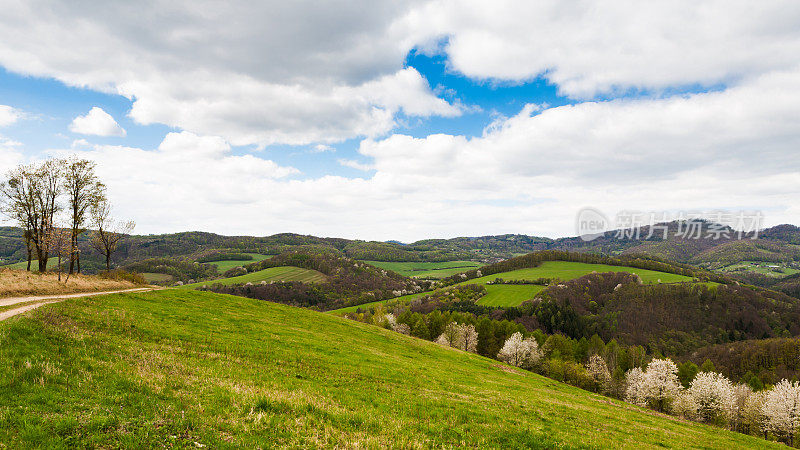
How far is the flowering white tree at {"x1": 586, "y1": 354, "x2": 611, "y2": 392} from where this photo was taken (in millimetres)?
76438

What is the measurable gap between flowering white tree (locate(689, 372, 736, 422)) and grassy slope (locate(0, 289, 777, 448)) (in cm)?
4369

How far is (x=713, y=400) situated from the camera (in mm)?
59125

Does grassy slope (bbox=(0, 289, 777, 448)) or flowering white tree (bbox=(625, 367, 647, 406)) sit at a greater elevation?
grassy slope (bbox=(0, 289, 777, 448))

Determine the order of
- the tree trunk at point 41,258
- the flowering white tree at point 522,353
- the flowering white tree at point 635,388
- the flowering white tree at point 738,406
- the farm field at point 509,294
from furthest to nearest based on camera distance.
Result: the farm field at point 509,294 < the flowering white tree at point 522,353 < the flowering white tree at point 635,388 < the flowering white tree at point 738,406 < the tree trunk at point 41,258

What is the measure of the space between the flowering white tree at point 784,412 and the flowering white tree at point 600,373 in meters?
26.5

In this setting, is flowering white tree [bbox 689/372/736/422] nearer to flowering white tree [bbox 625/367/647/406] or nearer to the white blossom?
flowering white tree [bbox 625/367/647/406]

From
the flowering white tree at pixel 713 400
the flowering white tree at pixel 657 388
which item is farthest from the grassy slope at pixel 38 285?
the flowering white tree at pixel 713 400

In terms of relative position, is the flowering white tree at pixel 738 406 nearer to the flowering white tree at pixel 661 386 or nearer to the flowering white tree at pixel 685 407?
the flowering white tree at pixel 685 407

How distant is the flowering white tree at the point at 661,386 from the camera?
63875 millimetres

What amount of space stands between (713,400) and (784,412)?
10.1m

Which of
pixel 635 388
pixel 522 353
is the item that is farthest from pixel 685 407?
pixel 522 353

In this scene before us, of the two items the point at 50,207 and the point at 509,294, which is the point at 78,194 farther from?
the point at 509,294

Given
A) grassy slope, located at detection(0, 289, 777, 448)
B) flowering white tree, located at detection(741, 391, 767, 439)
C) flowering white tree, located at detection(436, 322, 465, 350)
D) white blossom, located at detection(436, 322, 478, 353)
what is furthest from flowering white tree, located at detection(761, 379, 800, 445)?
flowering white tree, located at detection(436, 322, 465, 350)

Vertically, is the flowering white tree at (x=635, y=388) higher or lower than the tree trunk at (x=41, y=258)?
lower
